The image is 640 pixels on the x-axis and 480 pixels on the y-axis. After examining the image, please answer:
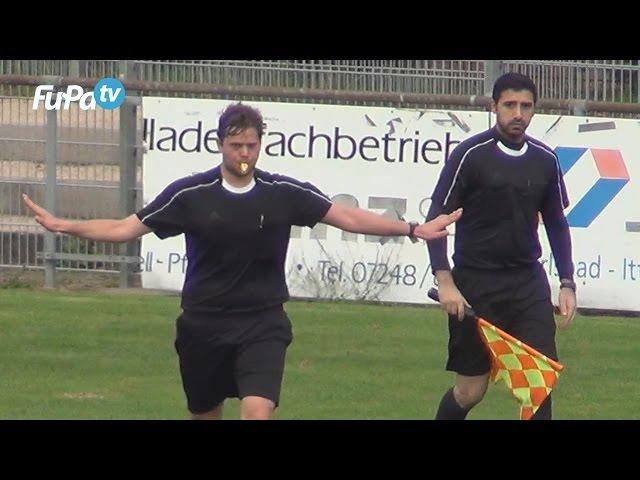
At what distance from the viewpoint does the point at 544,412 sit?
8.29m

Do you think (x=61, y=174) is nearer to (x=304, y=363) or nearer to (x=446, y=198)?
(x=304, y=363)

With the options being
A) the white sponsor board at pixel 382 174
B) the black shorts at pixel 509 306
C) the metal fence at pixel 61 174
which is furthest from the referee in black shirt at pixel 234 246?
the metal fence at pixel 61 174

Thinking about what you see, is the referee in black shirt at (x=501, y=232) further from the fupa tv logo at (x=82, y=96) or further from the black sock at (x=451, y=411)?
the fupa tv logo at (x=82, y=96)

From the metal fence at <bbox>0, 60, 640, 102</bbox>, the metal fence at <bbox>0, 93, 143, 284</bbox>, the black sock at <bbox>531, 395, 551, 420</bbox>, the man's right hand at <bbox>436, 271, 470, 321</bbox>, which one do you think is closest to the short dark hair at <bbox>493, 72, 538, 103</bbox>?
the man's right hand at <bbox>436, 271, 470, 321</bbox>

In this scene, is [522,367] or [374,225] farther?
[522,367]

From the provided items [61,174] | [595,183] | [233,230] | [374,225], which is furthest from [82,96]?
[233,230]

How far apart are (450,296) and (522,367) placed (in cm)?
52

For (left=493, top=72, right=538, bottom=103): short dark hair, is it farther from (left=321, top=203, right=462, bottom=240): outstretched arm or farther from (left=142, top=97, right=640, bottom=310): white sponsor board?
(left=142, top=97, right=640, bottom=310): white sponsor board

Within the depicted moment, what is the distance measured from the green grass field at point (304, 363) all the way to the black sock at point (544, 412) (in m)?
1.62

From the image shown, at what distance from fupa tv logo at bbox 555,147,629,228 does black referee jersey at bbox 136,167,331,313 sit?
273 inches

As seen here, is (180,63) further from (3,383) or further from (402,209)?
(3,383)
